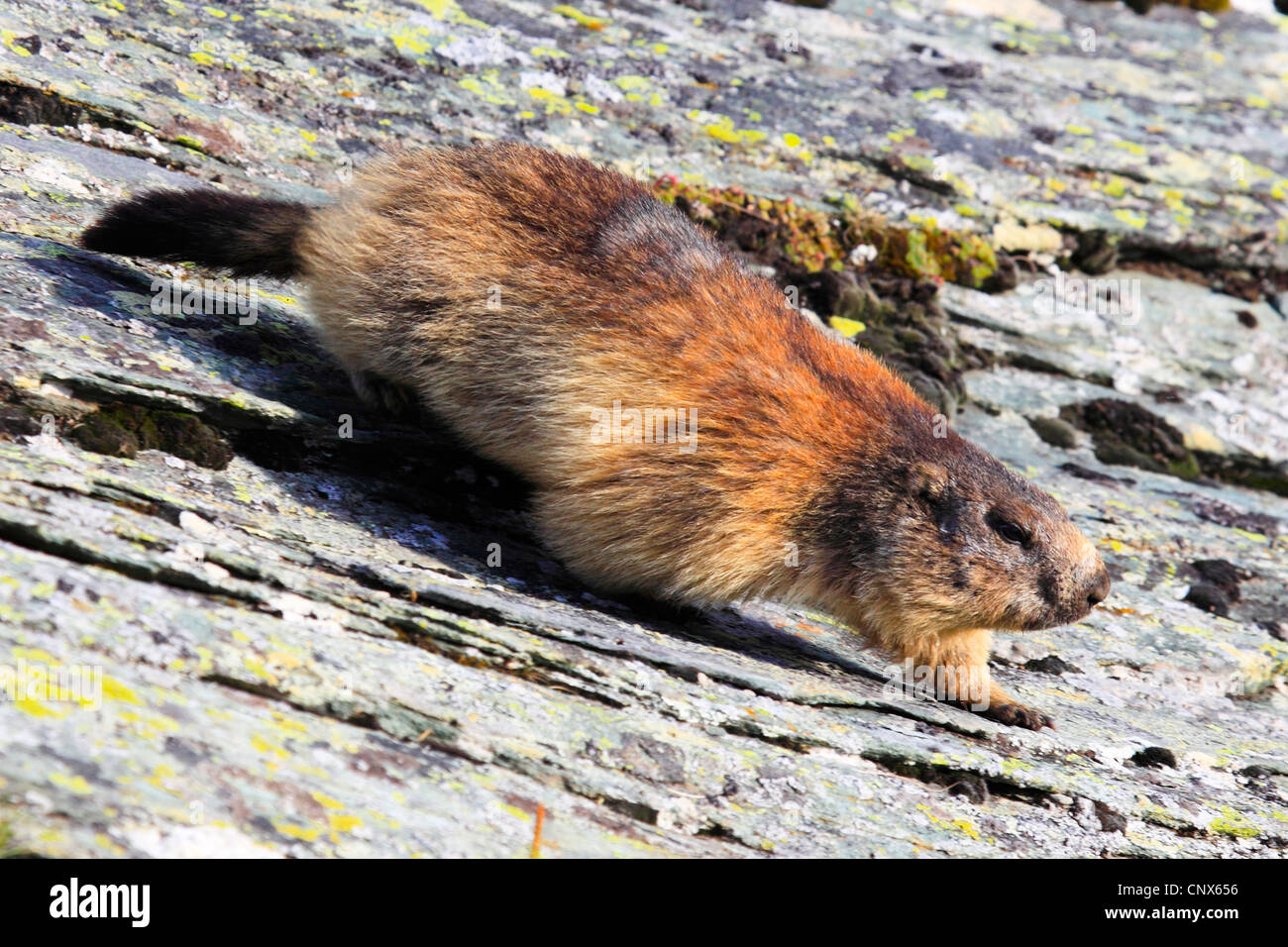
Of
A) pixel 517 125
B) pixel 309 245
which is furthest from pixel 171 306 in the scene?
pixel 517 125

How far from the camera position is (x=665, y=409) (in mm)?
6590

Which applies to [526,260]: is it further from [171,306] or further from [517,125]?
[517,125]

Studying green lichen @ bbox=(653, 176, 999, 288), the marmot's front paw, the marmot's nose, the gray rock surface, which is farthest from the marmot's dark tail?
the marmot's nose

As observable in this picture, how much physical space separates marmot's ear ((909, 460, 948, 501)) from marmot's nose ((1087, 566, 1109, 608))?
1.14m

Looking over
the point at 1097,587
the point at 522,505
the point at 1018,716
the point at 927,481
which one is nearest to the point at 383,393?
the point at 522,505

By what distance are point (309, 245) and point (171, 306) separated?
1021 mm

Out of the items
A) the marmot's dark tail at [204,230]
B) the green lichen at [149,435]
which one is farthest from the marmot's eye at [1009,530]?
the marmot's dark tail at [204,230]

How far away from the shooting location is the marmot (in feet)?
21.5

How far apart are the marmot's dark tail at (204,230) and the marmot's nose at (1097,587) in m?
5.90

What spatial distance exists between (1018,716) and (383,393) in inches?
184

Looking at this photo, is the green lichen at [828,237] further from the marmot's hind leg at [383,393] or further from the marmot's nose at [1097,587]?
the marmot's nose at [1097,587]

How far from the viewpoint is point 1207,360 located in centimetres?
1225

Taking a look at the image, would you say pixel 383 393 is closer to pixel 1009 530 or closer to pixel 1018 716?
pixel 1009 530

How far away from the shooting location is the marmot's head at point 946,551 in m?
6.76
